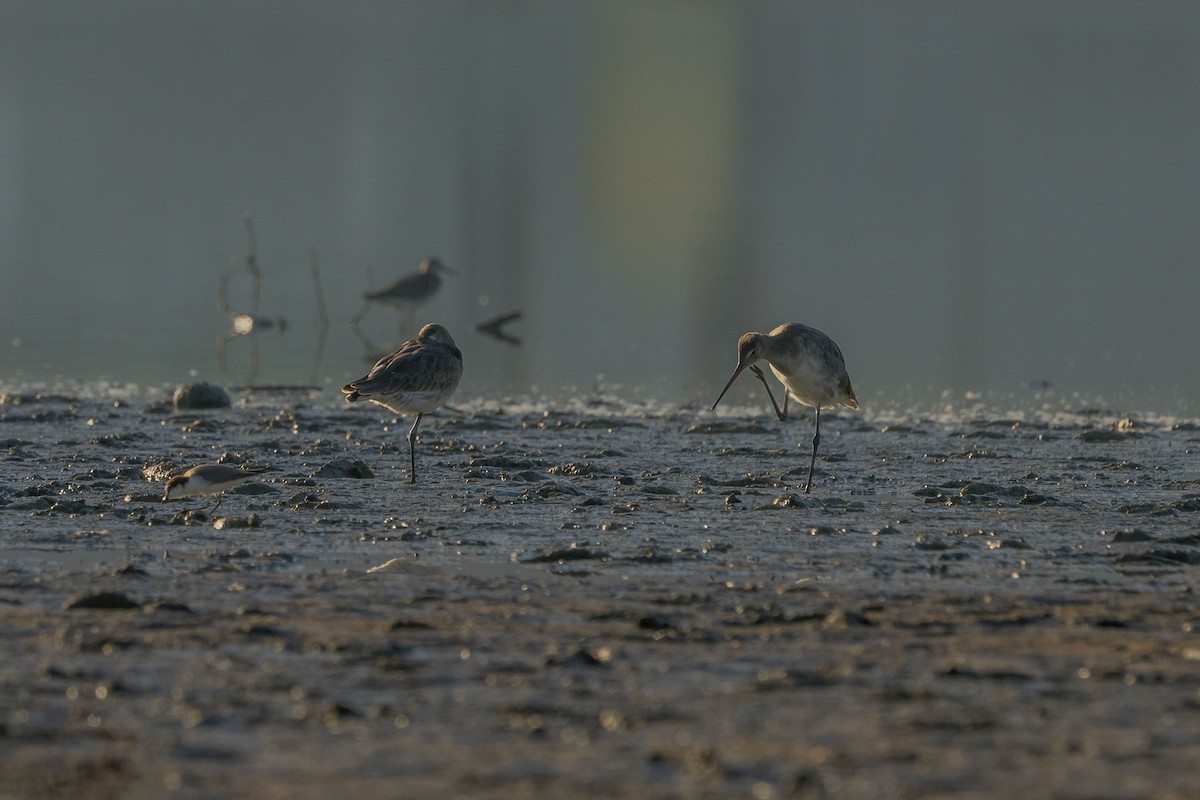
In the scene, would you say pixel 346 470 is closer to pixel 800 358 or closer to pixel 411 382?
pixel 411 382

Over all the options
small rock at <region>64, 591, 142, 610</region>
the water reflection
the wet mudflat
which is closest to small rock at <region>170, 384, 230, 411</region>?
the wet mudflat

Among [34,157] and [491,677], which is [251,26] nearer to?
[34,157]

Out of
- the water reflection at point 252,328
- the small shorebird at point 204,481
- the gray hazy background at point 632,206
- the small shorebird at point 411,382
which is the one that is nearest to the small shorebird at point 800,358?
the small shorebird at point 411,382

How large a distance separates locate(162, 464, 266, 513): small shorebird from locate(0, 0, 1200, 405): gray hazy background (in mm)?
8603

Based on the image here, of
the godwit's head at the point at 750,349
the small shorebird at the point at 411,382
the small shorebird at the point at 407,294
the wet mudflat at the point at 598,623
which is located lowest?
the wet mudflat at the point at 598,623

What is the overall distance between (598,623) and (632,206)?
39599 mm

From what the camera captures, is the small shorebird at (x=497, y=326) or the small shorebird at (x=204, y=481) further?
the small shorebird at (x=497, y=326)

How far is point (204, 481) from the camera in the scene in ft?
37.1

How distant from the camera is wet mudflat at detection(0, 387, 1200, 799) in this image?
6.17 meters

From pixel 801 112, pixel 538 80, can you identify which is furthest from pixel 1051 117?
pixel 538 80

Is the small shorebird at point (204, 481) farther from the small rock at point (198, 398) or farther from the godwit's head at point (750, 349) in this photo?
the small rock at point (198, 398)

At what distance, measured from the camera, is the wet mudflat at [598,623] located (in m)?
6.17

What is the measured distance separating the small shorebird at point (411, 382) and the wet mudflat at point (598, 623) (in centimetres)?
48

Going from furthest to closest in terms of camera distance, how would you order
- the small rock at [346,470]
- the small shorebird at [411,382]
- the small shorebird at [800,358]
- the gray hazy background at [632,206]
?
1. the gray hazy background at [632,206]
2. the small shorebird at [800,358]
3. the small shorebird at [411,382]
4. the small rock at [346,470]
